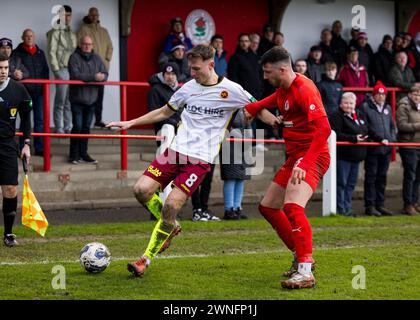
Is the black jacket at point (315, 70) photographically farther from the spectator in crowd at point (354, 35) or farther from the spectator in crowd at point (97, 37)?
the spectator in crowd at point (97, 37)

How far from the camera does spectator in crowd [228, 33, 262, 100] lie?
16344mm

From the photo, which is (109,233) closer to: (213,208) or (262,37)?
(213,208)

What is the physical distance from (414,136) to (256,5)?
5.66 meters

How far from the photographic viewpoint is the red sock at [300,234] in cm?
808

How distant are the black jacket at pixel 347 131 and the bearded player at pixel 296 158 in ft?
18.4

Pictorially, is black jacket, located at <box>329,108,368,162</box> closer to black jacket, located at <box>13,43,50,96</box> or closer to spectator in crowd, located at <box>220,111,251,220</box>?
spectator in crowd, located at <box>220,111,251,220</box>

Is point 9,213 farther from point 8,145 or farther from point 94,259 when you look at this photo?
point 94,259

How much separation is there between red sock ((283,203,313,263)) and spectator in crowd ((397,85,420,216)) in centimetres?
703

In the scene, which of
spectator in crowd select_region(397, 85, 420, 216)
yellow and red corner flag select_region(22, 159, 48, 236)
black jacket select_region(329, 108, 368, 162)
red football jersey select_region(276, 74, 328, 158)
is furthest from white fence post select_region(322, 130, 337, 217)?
red football jersey select_region(276, 74, 328, 158)

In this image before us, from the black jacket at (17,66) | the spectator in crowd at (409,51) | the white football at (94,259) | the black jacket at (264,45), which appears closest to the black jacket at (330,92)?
the black jacket at (264,45)

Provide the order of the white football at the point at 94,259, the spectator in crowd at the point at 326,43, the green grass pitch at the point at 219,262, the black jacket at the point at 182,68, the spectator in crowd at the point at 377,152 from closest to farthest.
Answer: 1. the green grass pitch at the point at 219,262
2. the white football at the point at 94,259
3. the spectator in crowd at the point at 377,152
4. the black jacket at the point at 182,68
5. the spectator in crowd at the point at 326,43

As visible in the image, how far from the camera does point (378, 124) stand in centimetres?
1461

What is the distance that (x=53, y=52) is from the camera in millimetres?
15773

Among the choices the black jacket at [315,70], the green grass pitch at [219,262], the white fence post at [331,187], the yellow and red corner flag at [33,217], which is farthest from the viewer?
the black jacket at [315,70]
